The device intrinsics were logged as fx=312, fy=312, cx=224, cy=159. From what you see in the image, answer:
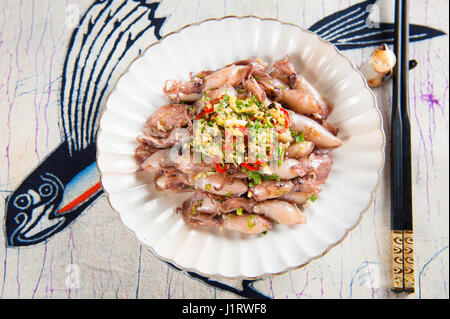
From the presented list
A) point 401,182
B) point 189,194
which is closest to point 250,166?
point 189,194

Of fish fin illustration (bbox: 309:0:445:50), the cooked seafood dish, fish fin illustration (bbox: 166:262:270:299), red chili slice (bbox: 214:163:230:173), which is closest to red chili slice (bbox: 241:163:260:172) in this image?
the cooked seafood dish

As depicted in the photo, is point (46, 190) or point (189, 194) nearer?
point (189, 194)

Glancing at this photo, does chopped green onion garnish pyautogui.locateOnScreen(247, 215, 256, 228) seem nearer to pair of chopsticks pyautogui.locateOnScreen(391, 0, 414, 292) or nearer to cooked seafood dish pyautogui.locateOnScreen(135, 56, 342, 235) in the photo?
cooked seafood dish pyautogui.locateOnScreen(135, 56, 342, 235)

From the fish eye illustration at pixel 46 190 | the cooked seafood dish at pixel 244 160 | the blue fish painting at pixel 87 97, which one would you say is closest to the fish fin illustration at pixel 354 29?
the blue fish painting at pixel 87 97

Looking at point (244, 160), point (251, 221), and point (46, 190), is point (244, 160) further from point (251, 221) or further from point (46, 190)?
point (46, 190)

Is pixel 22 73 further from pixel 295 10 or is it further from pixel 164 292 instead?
pixel 295 10

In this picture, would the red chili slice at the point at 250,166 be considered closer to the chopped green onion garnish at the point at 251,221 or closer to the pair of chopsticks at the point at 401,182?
the chopped green onion garnish at the point at 251,221
